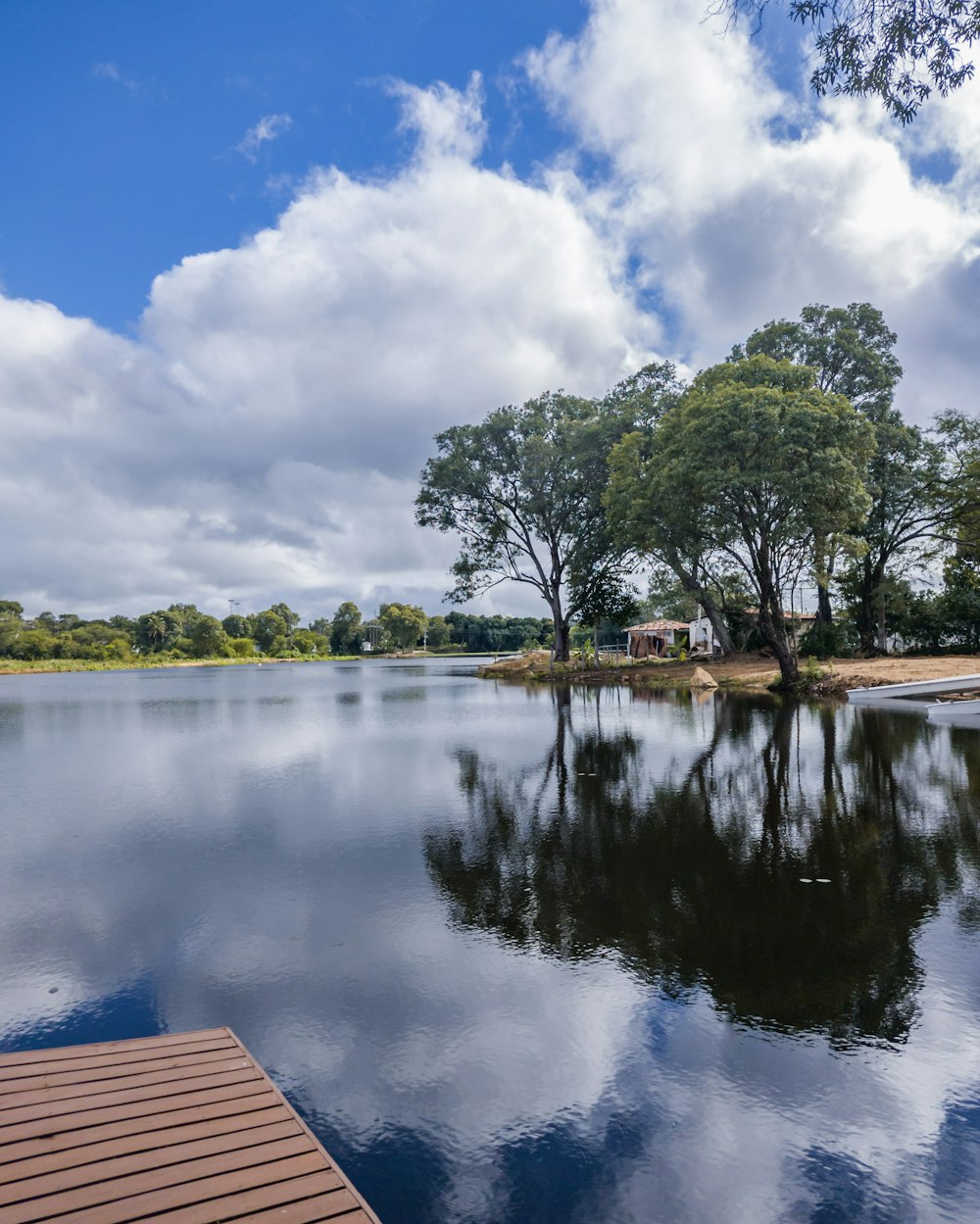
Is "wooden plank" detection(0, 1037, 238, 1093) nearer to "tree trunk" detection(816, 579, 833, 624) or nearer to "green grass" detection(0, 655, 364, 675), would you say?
"tree trunk" detection(816, 579, 833, 624)

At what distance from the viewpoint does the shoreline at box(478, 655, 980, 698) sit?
25.3 m

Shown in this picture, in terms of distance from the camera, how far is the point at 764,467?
23.8 m

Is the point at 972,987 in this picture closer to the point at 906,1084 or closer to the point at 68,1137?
the point at 906,1084

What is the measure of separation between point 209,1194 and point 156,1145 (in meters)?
0.39

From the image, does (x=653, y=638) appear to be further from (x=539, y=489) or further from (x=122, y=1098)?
(x=122, y=1098)

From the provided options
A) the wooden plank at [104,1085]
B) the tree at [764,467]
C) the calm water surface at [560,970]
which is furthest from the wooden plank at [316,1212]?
the tree at [764,467]

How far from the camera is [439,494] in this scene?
132ft

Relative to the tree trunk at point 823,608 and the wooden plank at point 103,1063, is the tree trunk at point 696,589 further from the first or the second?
the wooden plank at point 103,1063

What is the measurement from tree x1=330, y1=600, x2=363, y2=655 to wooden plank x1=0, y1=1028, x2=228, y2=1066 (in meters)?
124

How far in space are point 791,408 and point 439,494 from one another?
2074 cm

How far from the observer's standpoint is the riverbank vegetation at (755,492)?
24.0 metres

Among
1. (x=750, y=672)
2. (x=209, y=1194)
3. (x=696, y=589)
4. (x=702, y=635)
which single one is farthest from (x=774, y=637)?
(x=702, y=635)

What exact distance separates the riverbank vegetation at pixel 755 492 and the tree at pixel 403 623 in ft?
235

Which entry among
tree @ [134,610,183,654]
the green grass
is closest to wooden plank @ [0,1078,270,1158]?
the green grass
